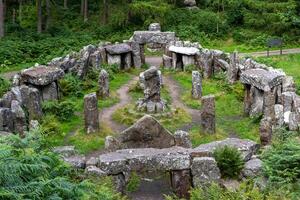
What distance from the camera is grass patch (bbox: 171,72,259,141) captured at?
2256 centimetres

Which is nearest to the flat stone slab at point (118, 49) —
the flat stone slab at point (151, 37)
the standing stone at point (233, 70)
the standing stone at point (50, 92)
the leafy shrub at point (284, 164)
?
the flat stone slab at point (151, 37)

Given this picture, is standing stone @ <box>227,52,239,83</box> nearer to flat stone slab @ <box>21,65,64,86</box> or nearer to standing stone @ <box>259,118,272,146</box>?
flat stone slab @ <box>21,65,64,86</box>

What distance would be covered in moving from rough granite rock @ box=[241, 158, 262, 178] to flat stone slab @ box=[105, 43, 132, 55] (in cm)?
1886

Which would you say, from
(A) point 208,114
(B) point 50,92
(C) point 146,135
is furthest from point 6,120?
(A) point 208,114

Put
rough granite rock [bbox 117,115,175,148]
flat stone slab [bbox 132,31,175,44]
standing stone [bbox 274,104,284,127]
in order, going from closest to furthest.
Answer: rough granite rock [bbox 117,115,175,148], standing stone [bbox 274,104,284,127], flat stone slab [bbox 132,31,175,44]

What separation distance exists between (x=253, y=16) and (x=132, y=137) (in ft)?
91.0

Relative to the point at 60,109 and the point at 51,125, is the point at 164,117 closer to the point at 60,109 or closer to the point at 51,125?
the point at 60,109

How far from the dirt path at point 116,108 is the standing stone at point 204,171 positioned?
26.5 feet

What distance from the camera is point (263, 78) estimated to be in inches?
956

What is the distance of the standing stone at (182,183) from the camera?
53.3 feet

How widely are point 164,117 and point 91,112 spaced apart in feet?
11.8

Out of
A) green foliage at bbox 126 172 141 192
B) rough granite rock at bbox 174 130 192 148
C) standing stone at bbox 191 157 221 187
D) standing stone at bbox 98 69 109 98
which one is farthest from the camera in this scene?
standing stone at bbox 98 69 109 98

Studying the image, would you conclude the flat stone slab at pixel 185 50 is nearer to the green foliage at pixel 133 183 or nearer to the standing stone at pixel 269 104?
the standing stone at pixel 269 104

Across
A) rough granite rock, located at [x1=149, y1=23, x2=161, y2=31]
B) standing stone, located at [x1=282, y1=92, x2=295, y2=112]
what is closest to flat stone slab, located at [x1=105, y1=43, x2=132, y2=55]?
rough granite rock, located at [x1=149, y1=23, x2=161, y2=31]
